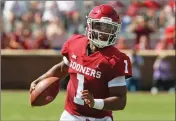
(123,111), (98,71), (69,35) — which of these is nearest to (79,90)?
(98,71)

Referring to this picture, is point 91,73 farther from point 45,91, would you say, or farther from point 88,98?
point 45,91

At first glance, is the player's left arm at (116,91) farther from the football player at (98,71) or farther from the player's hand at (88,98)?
the player's hand at (88,98)

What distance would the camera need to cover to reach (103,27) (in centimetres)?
510

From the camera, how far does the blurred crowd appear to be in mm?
15945

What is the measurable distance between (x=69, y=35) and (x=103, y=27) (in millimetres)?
11193

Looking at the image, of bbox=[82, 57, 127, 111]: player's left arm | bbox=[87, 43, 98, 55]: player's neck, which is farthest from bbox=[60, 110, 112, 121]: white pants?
bbox=[87, 43, 98, 55]: player's neck

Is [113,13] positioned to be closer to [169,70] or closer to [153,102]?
[153,102]

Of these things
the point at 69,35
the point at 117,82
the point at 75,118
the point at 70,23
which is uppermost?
the point at 117,82

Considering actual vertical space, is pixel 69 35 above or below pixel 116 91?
below

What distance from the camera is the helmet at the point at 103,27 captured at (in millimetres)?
5074

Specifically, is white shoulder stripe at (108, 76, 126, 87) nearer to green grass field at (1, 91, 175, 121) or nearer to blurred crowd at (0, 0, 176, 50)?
green grass field at (1, 91, 175, 121)

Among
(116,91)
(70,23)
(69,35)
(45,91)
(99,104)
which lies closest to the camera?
(99,104)

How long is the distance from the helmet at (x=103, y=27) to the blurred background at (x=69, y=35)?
8949 mm

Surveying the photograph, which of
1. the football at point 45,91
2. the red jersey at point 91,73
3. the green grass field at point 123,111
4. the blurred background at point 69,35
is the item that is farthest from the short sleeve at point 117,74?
the blurred background at point 69,35
